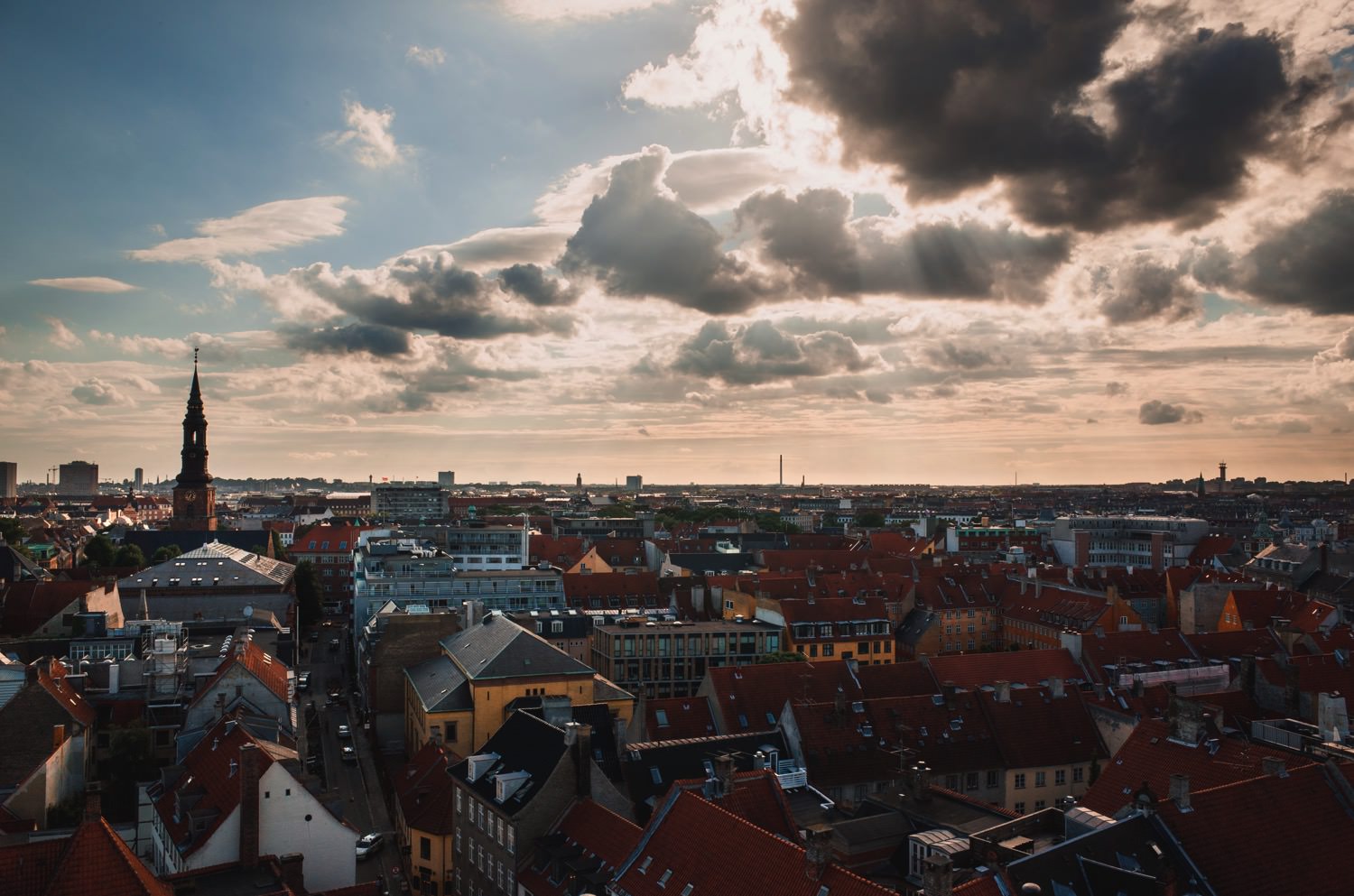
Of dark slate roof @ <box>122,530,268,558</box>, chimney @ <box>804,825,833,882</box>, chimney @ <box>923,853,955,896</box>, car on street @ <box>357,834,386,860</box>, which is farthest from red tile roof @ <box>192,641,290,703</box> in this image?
dark slate roof @ <box>122,530,268,558</box>

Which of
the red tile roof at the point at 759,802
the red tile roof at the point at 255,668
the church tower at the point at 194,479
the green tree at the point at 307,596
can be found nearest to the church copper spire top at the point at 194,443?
the church tower at the point at 194,479

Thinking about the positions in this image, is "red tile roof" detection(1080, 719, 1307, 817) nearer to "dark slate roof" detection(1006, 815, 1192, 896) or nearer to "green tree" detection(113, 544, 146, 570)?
"dark slate roof" detection(1006, 815, 1192, 896)

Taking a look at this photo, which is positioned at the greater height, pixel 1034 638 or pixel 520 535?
pixel 520 535

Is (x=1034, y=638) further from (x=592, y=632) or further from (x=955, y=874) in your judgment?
(x=955, y=874)

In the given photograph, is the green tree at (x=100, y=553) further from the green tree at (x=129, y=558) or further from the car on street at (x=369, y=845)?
the car on street at (x=369, y=845)

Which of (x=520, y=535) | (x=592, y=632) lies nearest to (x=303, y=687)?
(x=592, y=632)

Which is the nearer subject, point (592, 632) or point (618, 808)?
point (618, 808)

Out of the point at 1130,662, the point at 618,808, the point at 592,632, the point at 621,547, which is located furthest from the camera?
the point at 621,547
